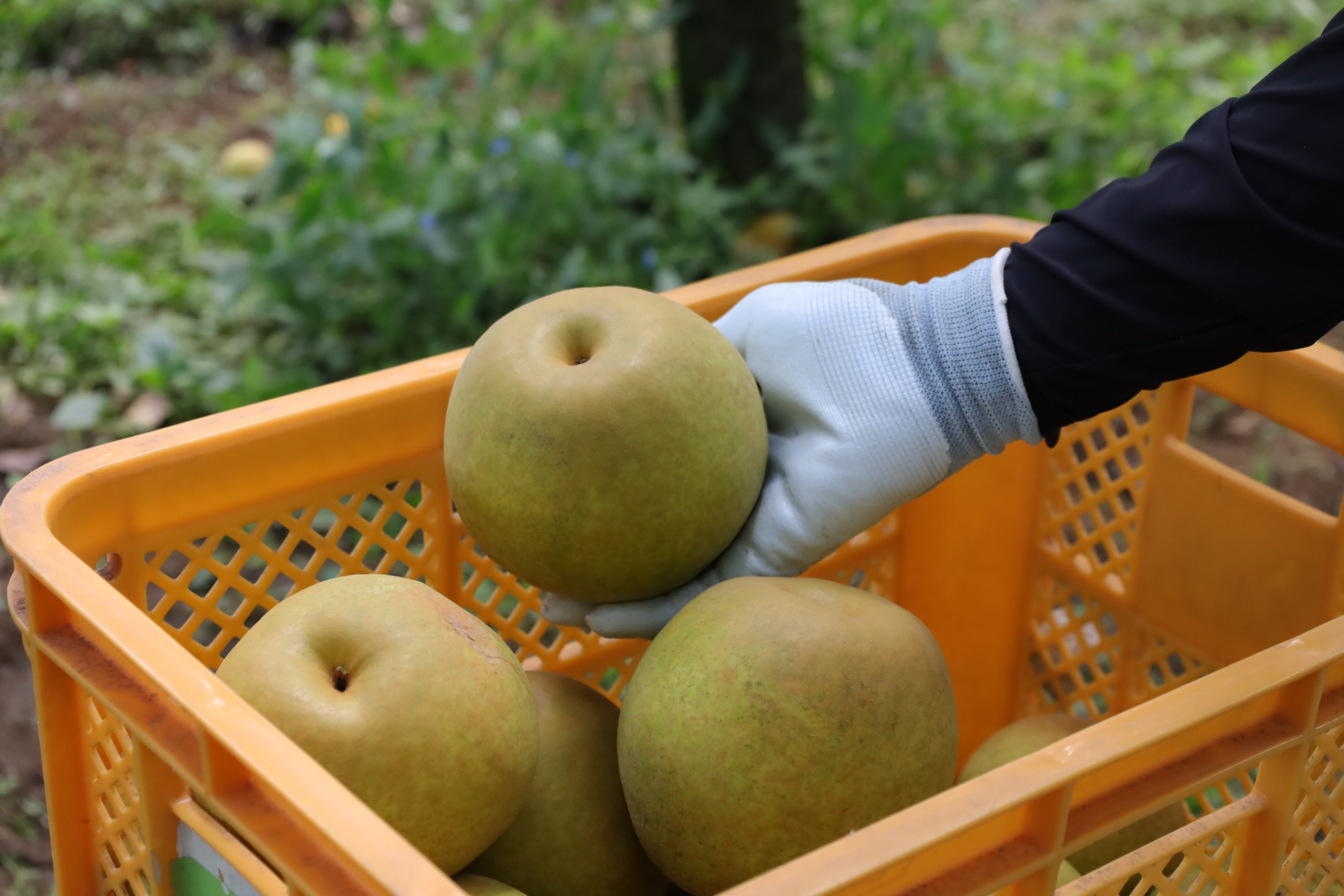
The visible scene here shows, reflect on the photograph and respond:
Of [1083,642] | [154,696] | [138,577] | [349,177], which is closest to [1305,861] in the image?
[1083,642]

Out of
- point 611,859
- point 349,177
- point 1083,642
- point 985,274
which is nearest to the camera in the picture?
point 611,859

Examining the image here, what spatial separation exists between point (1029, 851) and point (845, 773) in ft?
0.79

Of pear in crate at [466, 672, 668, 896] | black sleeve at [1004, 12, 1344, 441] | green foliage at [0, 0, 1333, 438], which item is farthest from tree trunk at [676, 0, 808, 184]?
pear in crate at [466, 672, 668, 896]

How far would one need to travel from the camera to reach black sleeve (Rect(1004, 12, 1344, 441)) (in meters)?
1.34

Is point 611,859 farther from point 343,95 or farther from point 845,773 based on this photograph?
point 343,95

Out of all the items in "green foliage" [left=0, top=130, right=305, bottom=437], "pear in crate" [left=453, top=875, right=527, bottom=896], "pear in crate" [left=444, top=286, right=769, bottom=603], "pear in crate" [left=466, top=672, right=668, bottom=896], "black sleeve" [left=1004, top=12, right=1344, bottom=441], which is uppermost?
"black sleeve" [left=1004, top=12, right=1344, bottom=441]

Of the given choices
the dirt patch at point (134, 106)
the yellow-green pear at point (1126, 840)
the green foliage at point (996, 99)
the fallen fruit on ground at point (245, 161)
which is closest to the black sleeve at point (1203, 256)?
the yellow-green pear at point (1126, 840)

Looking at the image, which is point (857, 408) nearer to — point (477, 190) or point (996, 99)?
point (477, 190)

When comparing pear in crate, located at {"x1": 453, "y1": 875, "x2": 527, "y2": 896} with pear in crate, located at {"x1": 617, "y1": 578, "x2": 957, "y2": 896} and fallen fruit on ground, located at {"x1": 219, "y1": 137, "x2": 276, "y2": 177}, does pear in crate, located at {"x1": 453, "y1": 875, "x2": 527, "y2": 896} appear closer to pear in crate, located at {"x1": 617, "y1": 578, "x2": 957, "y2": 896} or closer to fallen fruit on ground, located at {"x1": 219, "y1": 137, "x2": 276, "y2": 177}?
pear in crate, located at {"x1": 617, "y1": 578, "x2": 957, "y2": 896}

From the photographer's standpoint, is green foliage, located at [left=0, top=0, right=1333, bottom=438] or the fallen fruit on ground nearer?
green foliage, located at [left=0, top=0, right=1333, bottom=438]

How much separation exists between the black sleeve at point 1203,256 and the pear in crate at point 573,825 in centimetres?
68

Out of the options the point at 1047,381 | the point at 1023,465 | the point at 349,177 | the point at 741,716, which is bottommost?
the point at 349,177

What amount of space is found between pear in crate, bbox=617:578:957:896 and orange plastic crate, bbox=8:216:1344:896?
23cm

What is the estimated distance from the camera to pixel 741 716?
4.20 feet
